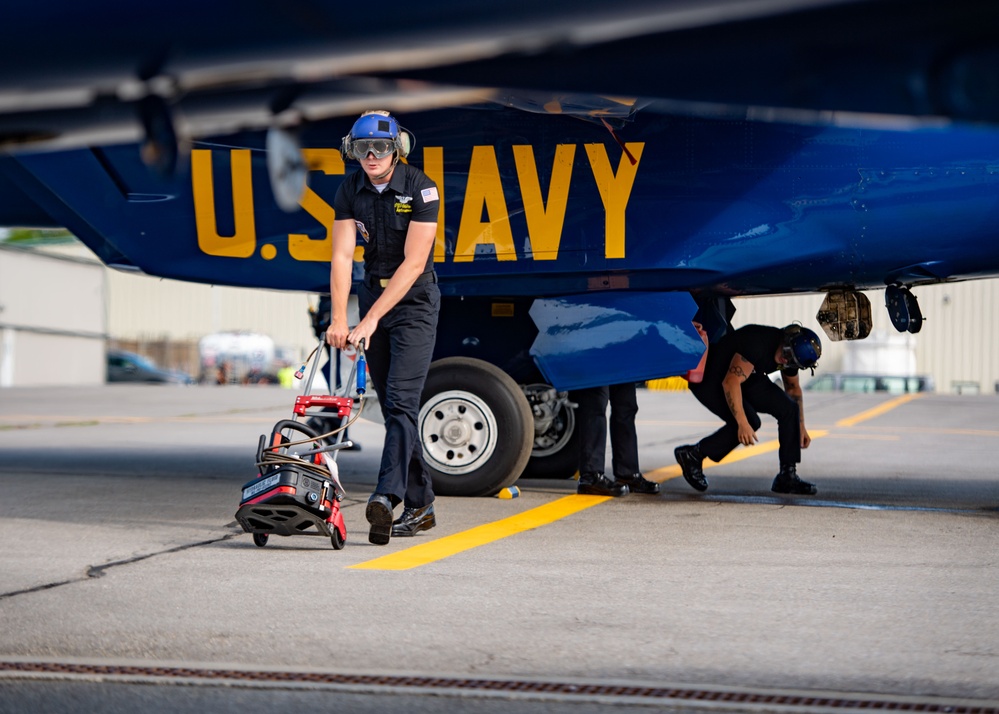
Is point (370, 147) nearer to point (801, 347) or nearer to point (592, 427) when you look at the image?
point (592, 427)

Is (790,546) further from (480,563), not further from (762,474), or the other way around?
(762,474)

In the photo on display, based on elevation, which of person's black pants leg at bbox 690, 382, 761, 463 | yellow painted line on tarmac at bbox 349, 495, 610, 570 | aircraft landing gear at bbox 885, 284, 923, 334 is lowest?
yellow painted line on tarmac at bbox 349, 495, 610, 570

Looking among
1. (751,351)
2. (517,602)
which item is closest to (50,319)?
(751,351)

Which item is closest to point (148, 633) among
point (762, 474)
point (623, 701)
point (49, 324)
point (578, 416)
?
point (623, 701)

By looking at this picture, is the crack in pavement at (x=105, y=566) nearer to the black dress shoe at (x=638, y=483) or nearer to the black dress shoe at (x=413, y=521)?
the black dress shoe at (x=413, y=521)

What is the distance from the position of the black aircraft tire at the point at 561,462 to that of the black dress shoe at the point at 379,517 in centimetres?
292

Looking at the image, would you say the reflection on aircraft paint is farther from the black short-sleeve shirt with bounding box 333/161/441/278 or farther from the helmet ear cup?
the helmet ear cup

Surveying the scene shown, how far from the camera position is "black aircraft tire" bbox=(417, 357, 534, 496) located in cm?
766

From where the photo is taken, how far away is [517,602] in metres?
4.61

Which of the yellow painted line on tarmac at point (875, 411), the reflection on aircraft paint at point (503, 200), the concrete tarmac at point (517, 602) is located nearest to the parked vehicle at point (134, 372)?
the yellow painted line on tarmac at point (875, 411)

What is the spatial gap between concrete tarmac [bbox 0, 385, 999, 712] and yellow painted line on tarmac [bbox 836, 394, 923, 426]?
722 centimetres

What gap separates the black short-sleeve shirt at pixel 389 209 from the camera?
6043 mm

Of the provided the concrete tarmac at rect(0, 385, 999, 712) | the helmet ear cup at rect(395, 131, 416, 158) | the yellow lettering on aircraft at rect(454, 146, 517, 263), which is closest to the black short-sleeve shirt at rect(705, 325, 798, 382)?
the concrete tarmac at rect(0, 385, 999, 712)

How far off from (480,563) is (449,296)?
3001 mm
